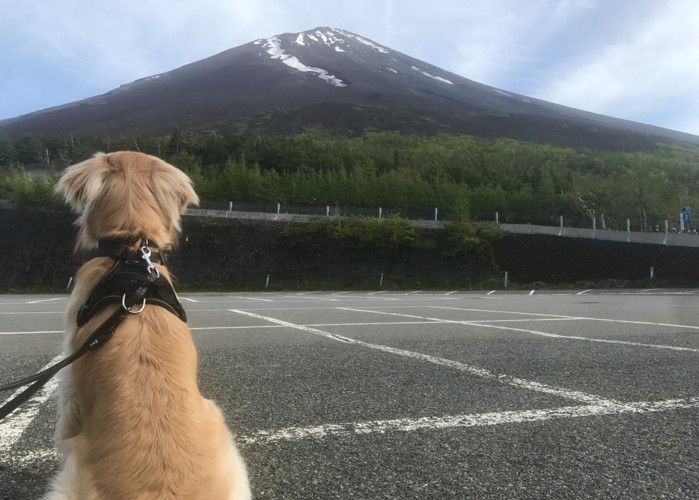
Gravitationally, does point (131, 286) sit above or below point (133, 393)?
above

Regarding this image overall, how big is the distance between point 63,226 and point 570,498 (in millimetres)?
48363

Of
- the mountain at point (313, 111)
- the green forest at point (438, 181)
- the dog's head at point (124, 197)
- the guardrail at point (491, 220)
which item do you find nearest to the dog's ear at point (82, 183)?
the dog's head at point (124, 197)

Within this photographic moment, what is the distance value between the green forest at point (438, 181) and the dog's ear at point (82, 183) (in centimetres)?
3380

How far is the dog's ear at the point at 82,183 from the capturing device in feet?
7.20

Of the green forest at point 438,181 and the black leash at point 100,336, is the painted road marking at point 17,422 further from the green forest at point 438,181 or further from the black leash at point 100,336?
the green forest at point 438,181

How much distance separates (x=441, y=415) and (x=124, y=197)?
2033mm

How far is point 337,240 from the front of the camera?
39.8 m

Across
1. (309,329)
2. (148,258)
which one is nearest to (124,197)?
(148,258)

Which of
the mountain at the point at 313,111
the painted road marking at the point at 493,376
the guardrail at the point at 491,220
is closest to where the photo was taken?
the painted road marking at the point at 493,376

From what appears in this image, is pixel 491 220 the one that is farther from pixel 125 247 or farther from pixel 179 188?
pixel 125 247

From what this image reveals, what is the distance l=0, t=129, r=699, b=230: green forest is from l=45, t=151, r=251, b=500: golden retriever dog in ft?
111

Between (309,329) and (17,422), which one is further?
(309,329)

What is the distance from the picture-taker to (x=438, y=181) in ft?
186

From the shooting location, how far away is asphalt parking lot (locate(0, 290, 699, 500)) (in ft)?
7.01
